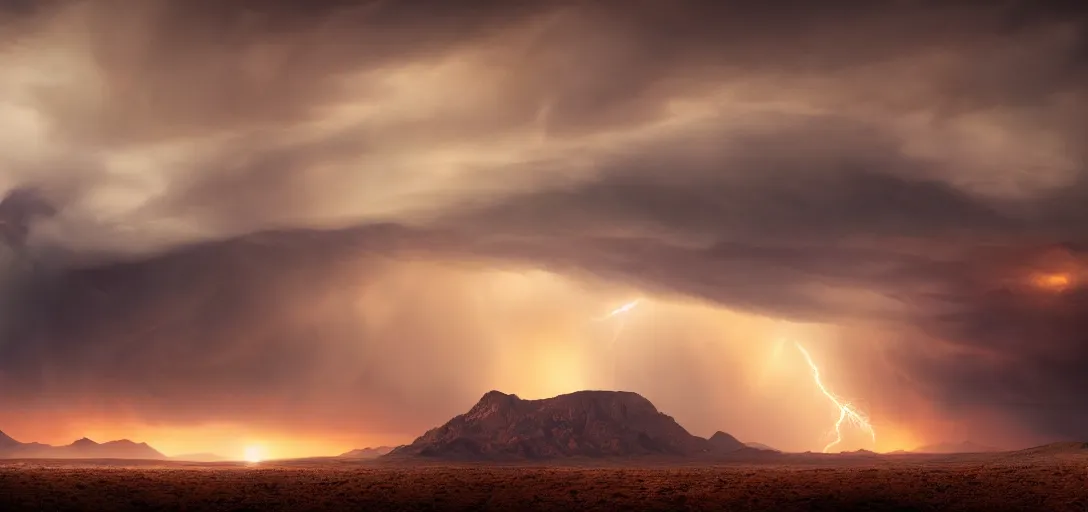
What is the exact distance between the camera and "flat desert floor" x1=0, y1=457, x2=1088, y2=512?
4926 inches

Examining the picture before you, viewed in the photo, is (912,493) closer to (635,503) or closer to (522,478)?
(635,503)

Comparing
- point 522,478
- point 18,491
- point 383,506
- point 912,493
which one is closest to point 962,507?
point 912,493

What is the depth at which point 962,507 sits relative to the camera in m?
125

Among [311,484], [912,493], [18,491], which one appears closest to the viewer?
[18,491]

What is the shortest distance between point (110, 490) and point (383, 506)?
38.2 metres

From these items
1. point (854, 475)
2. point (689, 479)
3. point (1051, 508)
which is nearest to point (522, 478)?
point (689, 479)

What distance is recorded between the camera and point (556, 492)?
5581 inches

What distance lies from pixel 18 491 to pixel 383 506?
160ft

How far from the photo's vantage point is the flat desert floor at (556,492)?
125 metres

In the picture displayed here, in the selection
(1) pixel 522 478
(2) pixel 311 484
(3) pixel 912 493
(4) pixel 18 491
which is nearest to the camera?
(4) pixel 18 491

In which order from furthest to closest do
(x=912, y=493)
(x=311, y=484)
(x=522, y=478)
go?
(x=522, y=478) → (x=311, y=484) → (x=912, y=493)

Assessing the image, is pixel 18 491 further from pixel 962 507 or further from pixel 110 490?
pixel 962 507

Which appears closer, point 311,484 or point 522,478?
point 311,484

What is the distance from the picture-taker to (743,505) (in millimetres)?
127062
